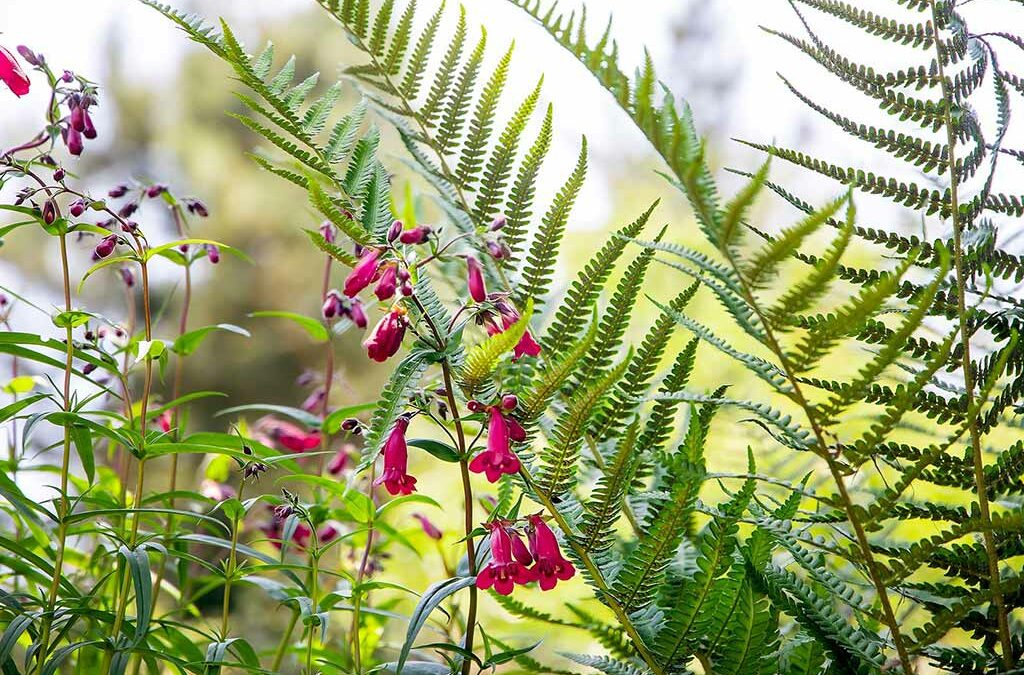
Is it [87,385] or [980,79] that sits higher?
[980,79]

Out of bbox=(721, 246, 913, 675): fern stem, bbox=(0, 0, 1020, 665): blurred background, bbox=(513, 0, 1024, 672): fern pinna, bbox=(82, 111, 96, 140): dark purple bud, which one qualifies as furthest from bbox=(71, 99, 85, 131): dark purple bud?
bbox=(0, 0, 1020, 665): blurred background

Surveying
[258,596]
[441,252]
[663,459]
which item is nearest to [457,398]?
[441,252]

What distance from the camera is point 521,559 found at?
58 centimetres

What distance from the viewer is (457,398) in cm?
62

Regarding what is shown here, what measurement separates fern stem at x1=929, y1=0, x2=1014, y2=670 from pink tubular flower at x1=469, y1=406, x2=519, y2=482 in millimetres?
242

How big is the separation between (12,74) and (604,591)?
59 cm

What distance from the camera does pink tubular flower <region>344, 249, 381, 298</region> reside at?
1.77ft

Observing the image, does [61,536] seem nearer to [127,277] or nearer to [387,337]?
[387,337]

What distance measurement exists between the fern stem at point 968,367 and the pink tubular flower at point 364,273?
0.32 m

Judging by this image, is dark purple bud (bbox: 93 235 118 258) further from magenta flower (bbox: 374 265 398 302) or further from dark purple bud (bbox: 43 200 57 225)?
magenta flower (bbox: 374 265 398 302)

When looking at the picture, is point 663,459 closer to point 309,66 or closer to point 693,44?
point 309,66

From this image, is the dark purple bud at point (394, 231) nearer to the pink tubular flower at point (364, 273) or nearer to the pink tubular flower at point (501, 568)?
the pink tubular flower at point (364, 273)

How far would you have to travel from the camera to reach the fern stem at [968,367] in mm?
454

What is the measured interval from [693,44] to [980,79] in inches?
260
